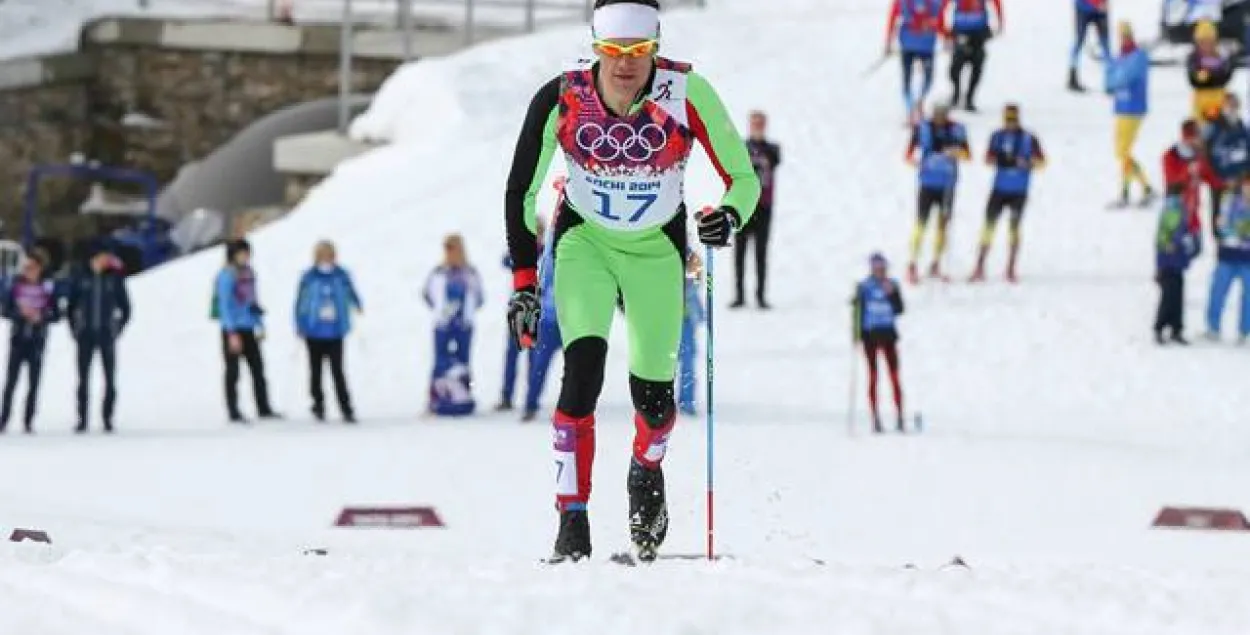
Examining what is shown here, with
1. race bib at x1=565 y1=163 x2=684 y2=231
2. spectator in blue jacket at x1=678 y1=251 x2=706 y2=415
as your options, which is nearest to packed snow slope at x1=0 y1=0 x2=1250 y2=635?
spectator in blue jacket at x1=678 y1=251 x2=706 y2=415

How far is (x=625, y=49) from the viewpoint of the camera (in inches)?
284

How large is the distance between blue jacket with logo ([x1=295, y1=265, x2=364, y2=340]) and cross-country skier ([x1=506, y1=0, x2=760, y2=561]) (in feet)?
29.9

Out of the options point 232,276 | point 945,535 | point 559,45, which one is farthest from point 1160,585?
point 559,45

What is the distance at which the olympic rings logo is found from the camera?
24.2ft

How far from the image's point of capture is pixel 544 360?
608 inches

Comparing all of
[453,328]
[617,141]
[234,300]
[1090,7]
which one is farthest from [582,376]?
[1090,7]

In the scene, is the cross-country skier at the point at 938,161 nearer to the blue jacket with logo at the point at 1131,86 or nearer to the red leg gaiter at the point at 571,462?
the blue jacket with logo at the point at 1131,86

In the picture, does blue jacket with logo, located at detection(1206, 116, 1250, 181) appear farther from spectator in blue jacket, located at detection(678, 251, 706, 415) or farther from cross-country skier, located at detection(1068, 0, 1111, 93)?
cross-country skier, located at detection(1068, 0, 1111, 93)

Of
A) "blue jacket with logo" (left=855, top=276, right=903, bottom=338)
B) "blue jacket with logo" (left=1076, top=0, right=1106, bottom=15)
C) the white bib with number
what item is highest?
"blue jacket with logo" (left=1076, top=0, right=1106, bottom=15)

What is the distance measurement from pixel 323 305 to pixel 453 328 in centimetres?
97

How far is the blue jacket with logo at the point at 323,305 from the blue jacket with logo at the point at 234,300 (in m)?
0.37

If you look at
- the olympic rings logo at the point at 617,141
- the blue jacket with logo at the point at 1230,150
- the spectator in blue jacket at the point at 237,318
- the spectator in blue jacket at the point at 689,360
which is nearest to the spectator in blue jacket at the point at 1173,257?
the blue jacket with logo at the point at 1230,150

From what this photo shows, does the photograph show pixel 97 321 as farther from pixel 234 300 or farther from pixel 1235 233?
pixel 1235 233

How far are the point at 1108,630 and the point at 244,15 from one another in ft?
95.1
